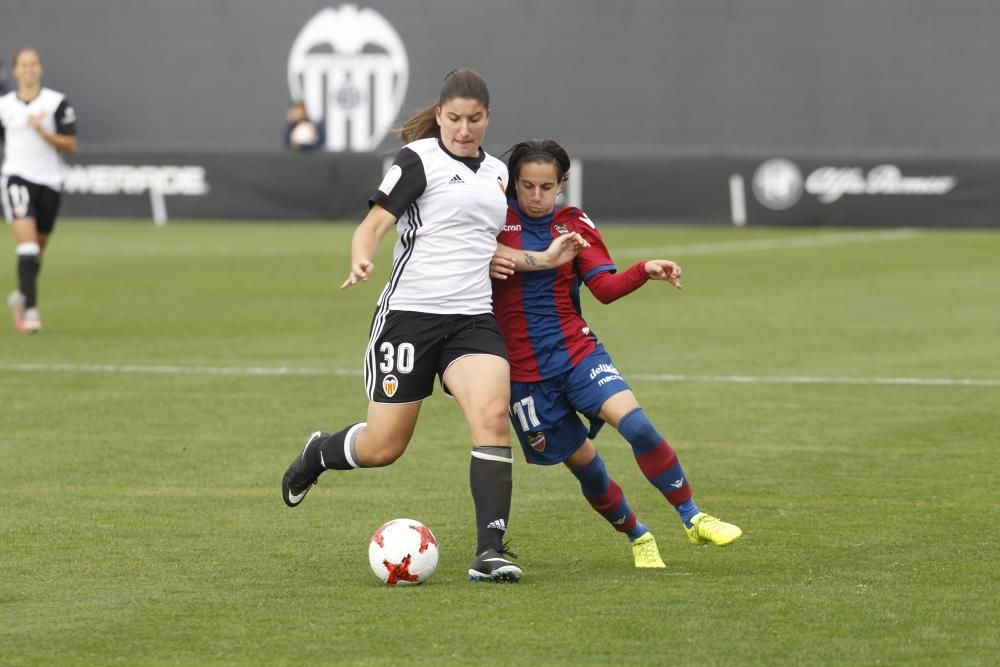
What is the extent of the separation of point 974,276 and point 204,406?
13.0 metres

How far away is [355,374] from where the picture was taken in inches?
515

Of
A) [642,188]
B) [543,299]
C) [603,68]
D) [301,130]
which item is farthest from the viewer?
[603,68]

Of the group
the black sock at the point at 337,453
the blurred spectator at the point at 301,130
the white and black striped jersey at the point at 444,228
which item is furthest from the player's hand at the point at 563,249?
the blurred spectator at the point at 301,130

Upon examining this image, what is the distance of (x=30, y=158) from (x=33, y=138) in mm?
186

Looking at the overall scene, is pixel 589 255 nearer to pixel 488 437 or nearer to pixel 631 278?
pixel 631 278

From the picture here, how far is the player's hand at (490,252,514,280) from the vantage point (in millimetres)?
7031

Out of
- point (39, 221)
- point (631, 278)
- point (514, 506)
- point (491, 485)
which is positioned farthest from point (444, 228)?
point (39, 221)

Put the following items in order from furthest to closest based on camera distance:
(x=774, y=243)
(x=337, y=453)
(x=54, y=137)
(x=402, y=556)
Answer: (x=774, y=243), (x=54, y=137), (x=337, y=453), (x=402, y=556)

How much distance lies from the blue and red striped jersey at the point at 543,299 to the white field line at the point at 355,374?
565 cm

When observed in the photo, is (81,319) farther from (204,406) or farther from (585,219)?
(585,219)

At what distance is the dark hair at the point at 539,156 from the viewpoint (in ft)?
23.2

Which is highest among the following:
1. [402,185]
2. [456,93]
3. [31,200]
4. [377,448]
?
[456,93]

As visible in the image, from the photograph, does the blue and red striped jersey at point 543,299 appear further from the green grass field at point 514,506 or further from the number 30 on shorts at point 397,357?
the green grass field at point 514,506

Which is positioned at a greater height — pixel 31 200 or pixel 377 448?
pixel 31 200
